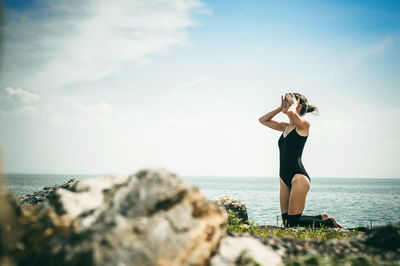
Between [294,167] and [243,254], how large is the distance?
13.9 ft

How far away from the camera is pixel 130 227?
8.34 ft

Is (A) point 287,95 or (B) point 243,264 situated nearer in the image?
(B) point 243,264

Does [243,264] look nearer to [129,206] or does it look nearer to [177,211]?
[177,211]

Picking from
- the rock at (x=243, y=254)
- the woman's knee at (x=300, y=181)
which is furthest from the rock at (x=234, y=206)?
the rock at (x=243, y=254)

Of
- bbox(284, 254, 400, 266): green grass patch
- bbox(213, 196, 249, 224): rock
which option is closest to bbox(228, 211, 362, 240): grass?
bbox(213, 196, 249, 224): rock

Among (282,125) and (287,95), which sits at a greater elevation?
(287,95)

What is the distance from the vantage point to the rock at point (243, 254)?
292cm

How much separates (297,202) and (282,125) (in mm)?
2261

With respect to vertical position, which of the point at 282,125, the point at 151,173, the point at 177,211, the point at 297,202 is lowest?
the point at 297,202

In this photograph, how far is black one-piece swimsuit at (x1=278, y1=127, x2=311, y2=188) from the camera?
674cm

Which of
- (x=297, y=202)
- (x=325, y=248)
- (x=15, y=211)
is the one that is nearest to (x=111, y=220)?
(x=15, y=211)

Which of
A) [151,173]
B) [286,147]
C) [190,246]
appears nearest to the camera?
[190,246]

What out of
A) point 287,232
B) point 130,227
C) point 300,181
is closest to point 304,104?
point 300,181

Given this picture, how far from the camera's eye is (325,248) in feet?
12.0
